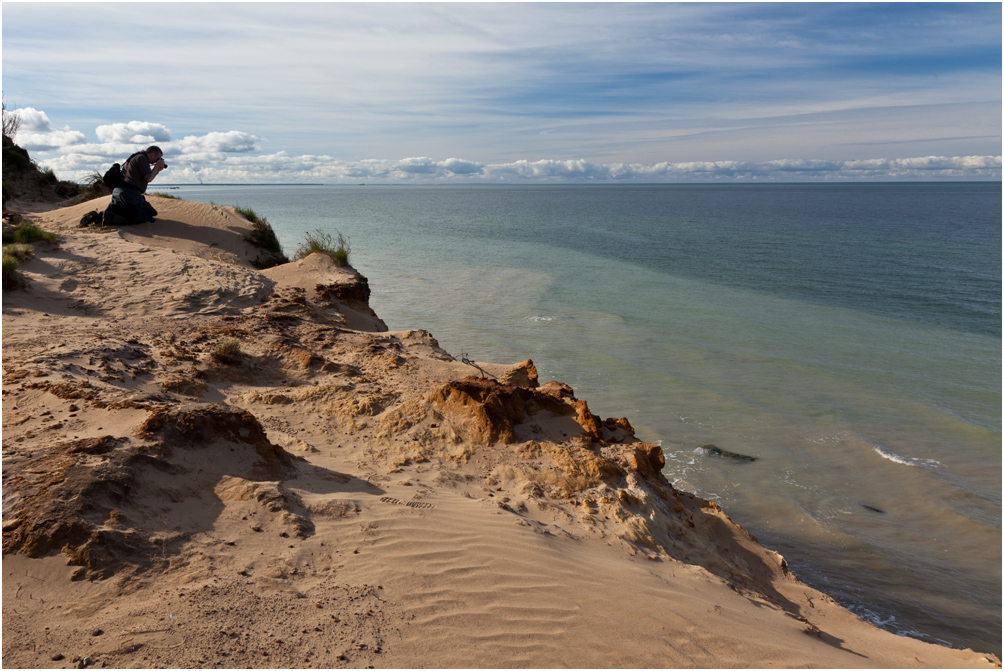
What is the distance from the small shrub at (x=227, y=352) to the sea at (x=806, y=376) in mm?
5992

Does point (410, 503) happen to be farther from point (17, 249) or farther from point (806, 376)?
point (806, 376)

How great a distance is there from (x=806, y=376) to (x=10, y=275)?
1437cm

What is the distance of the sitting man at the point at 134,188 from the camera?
11.6 m

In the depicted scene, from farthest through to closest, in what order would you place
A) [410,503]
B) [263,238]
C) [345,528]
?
[263,238] < [410,503] < [345,528]

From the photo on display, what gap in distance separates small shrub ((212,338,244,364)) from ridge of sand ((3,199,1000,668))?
4 centimetres

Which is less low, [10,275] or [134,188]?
[134,188]

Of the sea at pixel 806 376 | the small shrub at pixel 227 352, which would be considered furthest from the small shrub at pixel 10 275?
the sea at pixel 806 376

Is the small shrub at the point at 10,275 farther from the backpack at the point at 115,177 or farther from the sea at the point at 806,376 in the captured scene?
the sea at the point at 806,376

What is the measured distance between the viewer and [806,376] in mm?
12125

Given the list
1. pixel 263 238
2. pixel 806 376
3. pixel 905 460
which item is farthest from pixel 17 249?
pixel 806 376

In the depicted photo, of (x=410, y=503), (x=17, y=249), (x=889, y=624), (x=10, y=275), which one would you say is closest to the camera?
(x=410, y=503)

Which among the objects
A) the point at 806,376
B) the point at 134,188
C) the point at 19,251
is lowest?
the point at 806,376

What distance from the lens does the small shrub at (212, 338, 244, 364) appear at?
6.94 meters

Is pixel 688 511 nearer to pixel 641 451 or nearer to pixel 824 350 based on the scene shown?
pixel 641 451
